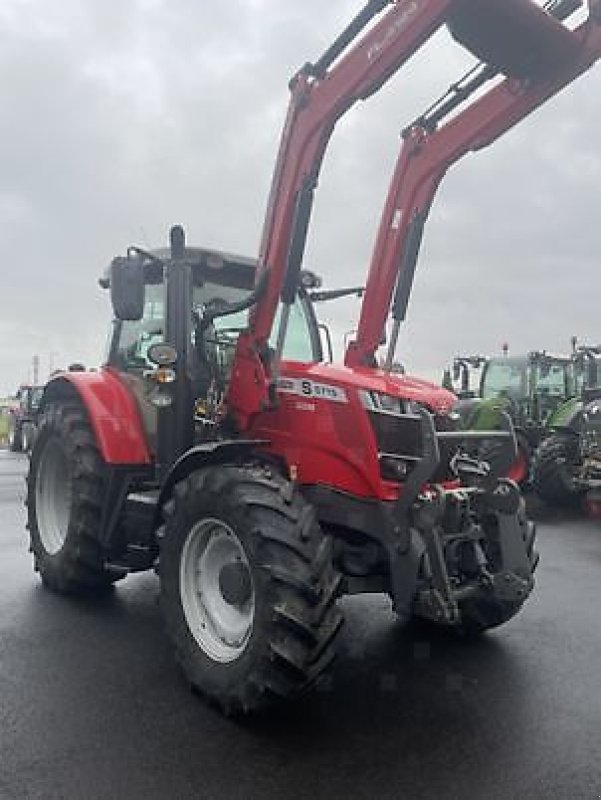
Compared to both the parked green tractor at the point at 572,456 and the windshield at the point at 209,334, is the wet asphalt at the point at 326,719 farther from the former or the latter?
the parked green tractor at the point at 572,456

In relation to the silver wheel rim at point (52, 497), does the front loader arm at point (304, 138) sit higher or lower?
higher

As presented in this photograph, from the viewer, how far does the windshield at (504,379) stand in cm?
1423

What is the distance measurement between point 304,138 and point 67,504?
3406 millimetres

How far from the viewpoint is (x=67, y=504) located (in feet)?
20.3

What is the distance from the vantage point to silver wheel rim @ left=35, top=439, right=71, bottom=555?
20.4ft

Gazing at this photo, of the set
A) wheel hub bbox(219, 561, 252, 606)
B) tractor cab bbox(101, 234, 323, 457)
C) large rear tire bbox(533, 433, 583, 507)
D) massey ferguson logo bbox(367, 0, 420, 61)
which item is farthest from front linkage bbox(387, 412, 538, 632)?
large rear tire bbox(533, 433, 583, 507)

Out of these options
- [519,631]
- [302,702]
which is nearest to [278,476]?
[302,702]

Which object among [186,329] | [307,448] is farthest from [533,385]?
[307,448]

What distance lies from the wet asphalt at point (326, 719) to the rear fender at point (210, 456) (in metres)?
1.08

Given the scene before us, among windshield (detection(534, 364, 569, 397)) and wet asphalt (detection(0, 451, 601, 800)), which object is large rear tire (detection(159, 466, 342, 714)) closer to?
wet asphalt (detection(0, 451, 601, 800))

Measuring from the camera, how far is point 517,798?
10.2ft

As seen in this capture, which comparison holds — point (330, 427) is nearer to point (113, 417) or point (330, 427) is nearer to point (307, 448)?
point (307, 448)

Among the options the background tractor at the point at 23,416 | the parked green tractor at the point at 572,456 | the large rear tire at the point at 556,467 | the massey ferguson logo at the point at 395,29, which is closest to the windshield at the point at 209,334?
the massey ferguson logo at the point at 395,29

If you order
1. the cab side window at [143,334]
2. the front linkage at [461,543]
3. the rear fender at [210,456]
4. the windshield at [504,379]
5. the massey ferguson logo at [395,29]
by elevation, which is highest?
the massey ferguson logo at [395,29]
